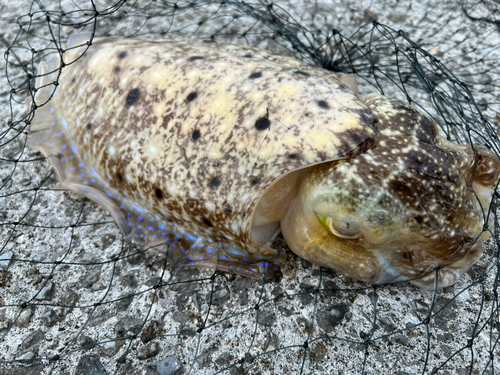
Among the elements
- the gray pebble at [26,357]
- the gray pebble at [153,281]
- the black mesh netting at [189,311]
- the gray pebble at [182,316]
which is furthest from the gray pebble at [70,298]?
the gray pebble at [182,316]

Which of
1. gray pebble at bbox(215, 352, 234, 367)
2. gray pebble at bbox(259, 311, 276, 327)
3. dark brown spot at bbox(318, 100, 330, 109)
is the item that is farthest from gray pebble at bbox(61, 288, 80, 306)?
dark brown spot at bbox(318, 100, 330, 109)

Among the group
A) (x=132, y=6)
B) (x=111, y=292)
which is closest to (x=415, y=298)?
(x=111, y=292)

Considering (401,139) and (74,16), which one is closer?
(401,139)

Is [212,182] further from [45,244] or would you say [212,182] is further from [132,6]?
[132,6]

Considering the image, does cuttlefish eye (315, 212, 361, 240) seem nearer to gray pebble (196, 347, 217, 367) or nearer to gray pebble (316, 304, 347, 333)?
gray pebble (316, 304, 347, 333)

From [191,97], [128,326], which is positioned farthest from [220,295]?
[191,97]

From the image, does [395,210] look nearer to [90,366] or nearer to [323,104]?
[323,104]
